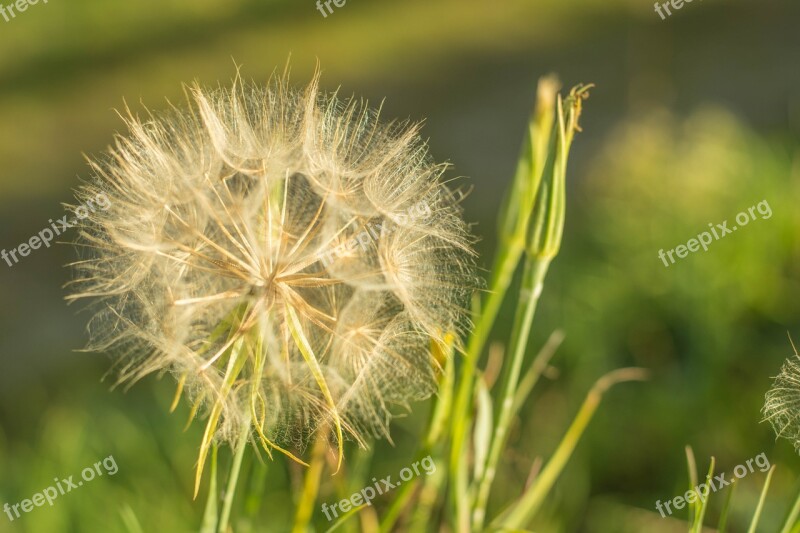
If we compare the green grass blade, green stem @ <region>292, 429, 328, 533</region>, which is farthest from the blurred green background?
green stem @ <region>292, 429, 328, 533</region>

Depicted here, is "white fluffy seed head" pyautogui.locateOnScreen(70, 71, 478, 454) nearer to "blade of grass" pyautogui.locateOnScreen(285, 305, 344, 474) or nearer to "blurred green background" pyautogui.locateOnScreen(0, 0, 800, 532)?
"blade of grass" pyautogui.locateOnScreen(285, 305, 344, 474)

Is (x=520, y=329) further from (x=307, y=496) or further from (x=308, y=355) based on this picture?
(x=307, y=496)

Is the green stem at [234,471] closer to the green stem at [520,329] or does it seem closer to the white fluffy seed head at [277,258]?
the white fluffy seed head at [277,258]

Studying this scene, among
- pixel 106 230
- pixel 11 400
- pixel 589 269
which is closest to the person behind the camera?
pixel 106 230

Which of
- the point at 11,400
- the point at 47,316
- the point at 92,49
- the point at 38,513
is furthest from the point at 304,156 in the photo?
the point at 92,49

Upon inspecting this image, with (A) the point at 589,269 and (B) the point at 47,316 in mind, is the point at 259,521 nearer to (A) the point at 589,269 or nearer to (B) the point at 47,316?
(A) the point at 589,269

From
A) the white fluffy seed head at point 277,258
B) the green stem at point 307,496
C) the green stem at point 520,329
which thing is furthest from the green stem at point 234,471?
the green stem at point 520,329

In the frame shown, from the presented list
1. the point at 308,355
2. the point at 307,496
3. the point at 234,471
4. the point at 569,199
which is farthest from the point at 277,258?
the point at 569,199
